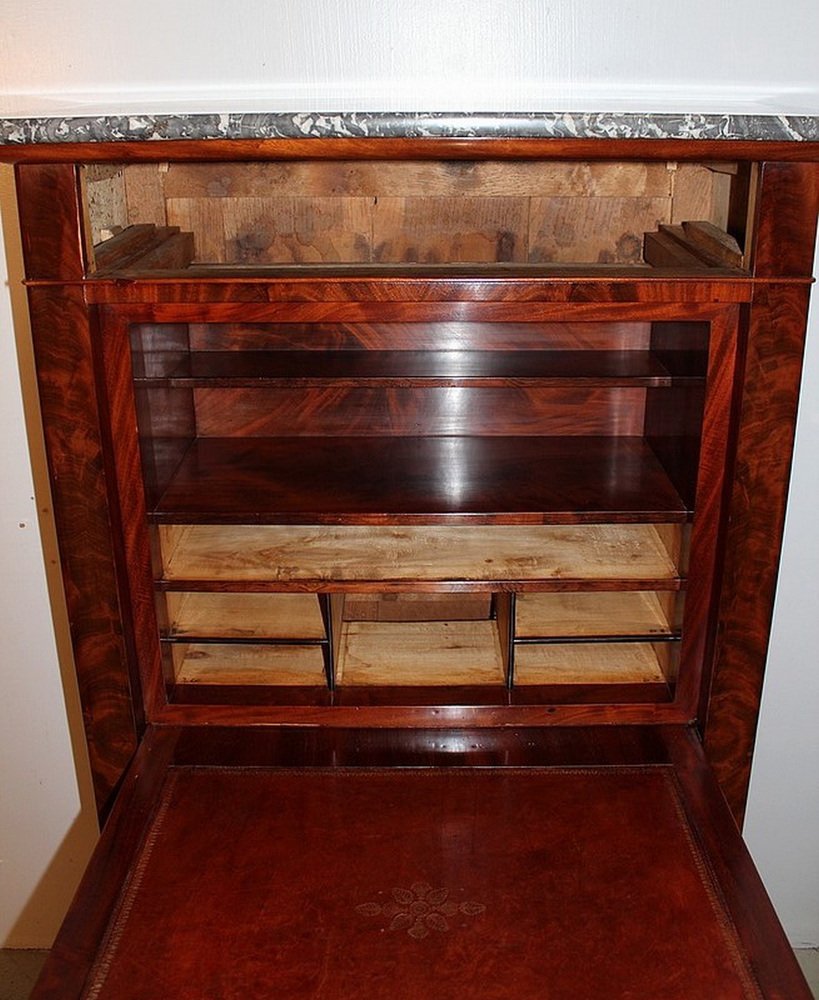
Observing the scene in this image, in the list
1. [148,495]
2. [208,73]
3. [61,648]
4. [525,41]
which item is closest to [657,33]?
[525,41]

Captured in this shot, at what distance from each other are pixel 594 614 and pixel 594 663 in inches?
3.2

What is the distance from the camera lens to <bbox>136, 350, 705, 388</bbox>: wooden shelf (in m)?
1.41

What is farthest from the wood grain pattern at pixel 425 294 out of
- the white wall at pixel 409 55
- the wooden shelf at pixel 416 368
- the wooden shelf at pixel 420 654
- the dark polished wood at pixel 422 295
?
the wooden shelf at pixel 420 654

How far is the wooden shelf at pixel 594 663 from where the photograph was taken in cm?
162

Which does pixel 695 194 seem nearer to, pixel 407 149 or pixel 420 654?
pixel 407 149

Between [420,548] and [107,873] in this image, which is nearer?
[107,873]

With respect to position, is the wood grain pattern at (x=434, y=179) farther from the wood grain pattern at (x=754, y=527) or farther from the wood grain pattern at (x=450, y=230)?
the wood grain pattern at (x=754, y=527)

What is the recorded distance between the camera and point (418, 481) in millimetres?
1573

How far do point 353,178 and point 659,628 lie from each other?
885 mm

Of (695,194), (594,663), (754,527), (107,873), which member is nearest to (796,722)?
(594,663)

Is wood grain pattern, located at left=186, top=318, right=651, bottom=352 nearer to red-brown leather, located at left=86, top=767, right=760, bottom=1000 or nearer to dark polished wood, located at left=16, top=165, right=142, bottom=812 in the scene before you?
dark polished wood, located at left=16, top=165, right=142, bottom=812

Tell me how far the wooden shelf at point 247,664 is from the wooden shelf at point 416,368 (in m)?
0.43

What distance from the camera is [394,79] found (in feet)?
4.87

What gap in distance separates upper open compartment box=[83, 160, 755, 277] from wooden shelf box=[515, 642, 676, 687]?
0.64m
